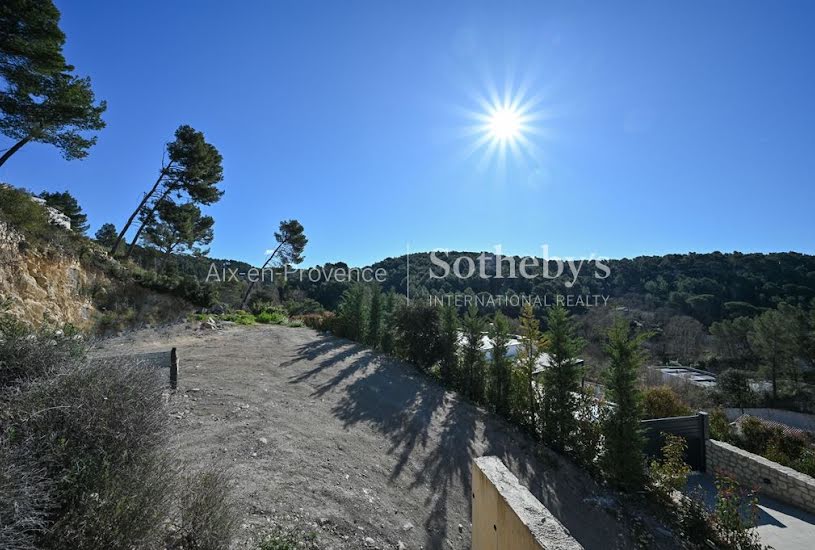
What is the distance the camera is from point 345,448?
17.4 ft

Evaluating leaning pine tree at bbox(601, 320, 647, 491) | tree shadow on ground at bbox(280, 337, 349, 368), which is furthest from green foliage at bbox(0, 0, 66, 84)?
leaning pine tree at bbox(601, 320, 647, 491)

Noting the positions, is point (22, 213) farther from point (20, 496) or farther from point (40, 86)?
point (20, 496)

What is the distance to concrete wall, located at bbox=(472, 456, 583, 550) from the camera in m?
1.35

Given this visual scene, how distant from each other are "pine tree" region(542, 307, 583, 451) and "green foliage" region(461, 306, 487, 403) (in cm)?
249

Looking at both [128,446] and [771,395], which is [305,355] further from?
[771,395]

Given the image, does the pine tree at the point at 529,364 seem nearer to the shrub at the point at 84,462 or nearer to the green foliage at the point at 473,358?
the green foliage at the point at 473,358

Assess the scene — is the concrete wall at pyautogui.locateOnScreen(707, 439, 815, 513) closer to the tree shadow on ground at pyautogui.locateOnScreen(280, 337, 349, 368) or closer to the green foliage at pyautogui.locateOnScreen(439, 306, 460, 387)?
the green foliage at pyautogui.locateOnScreen(439, 306, 460, 387)

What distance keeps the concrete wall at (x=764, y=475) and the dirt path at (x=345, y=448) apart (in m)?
4.53

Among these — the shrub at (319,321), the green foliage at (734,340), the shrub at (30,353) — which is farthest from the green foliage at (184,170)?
the green foliage at (734,340)

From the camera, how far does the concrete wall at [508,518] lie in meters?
1.35

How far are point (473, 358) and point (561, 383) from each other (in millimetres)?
3149

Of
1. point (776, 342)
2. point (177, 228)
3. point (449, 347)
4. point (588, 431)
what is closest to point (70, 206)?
point (177, 228)

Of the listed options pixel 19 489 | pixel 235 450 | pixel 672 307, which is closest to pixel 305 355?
pixel 235 450

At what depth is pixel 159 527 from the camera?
2.03 meters
